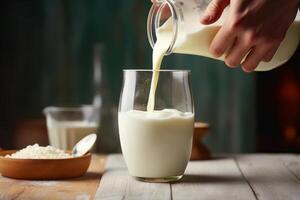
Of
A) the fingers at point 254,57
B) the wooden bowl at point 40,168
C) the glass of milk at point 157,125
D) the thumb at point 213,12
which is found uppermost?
the thumb at point 213,12

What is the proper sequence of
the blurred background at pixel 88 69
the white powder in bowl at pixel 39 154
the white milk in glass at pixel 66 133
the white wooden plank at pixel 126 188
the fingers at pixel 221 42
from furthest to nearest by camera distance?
the blurred background at pixel 88 69 → the white milk in glass at pixel 66 133 → the white powder in bowl at pixel 39 154 → the fingers at pixel 221 42 → the white wooden plank at pixel 126 188

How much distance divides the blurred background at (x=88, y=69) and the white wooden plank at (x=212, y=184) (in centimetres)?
136

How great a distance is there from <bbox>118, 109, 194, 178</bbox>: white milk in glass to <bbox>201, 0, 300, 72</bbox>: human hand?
164mm

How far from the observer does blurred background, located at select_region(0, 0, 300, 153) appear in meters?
2.95

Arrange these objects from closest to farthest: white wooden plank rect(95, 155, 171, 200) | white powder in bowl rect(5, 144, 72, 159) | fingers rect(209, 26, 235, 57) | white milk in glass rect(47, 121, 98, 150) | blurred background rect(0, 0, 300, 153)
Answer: white wooden plank rect(95, 155, 171, 200) < fingers rect(209, 26, 235, 57) < white powder in bowl rect(5, 144, 72, 159) < white milk in glass rect(47, 121, 98, 150) < blurred background rect(0, 0, 300, 153)

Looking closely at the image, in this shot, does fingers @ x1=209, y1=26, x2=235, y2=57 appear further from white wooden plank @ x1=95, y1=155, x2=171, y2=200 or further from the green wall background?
the green wall background

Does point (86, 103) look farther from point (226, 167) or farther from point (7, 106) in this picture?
point (226, 167)

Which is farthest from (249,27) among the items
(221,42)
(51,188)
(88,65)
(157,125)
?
(88,65)

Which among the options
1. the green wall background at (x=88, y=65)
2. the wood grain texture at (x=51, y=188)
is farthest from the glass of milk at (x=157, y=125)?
the green wall background at (x=88, y=65)

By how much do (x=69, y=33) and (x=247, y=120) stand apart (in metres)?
0.90

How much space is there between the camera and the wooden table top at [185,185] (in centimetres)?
118

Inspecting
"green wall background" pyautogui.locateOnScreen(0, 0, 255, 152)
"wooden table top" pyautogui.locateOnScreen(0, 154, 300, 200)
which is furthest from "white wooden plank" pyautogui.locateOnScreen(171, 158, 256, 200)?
"green wall background" pyautogui.locateOnScreen(0, 0, 255, 152)

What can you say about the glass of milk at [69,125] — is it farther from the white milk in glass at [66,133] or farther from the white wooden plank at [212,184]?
the white wooden plank at [212,184]

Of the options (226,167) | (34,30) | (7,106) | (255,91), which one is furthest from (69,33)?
(226,167)
